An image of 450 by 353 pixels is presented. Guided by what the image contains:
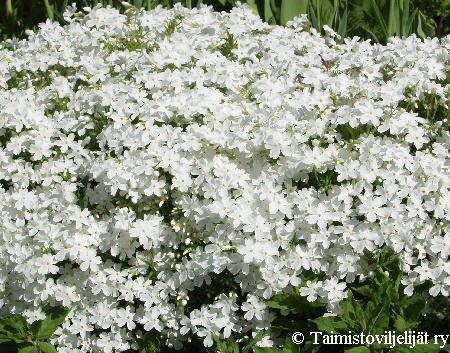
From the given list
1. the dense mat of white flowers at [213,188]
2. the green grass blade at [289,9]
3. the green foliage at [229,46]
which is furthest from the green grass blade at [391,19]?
the green foliage at [229,46]

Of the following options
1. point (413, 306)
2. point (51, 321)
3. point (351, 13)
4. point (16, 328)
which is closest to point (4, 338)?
point (16, 328)

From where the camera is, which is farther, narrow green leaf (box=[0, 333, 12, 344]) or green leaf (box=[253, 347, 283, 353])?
narrow green leaf (box=[0, 333, 12, 344])

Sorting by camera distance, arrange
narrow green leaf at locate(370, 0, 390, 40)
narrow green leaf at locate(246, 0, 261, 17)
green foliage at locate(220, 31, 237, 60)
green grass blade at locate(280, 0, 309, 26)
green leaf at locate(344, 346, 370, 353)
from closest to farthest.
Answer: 1. green leaf at locate(344, 346, 370, 353)
2. green foliage at locate(220, 31, 237, 60)
3. narrow green leaf at locate(370, 0, 390, 40)
4. green grass blade at locate(280, 0, 309, 26)
5. narrow green leaf at locate(246, 0, 261, 17)

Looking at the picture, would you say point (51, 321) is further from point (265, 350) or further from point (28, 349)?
point (265, 350)

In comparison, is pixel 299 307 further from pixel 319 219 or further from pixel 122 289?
pixel 122 289

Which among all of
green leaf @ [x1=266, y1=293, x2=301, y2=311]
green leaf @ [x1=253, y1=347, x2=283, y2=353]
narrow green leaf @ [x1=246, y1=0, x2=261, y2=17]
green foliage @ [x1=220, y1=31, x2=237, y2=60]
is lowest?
green leaf @ [x1=253, y1=347, x2=283, y2=353]

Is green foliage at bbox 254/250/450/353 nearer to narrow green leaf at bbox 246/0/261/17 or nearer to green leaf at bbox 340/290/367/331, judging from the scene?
green leaf at bbox 340/290/367/331

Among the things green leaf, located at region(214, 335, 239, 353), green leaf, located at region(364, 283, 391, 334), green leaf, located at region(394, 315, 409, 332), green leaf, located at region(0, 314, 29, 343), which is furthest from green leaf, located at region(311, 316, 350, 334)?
green leaf, located at region(0, 314, 29, 343)

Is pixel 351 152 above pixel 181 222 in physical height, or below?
above

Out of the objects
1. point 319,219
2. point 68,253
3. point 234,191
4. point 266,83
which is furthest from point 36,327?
point 266,83
